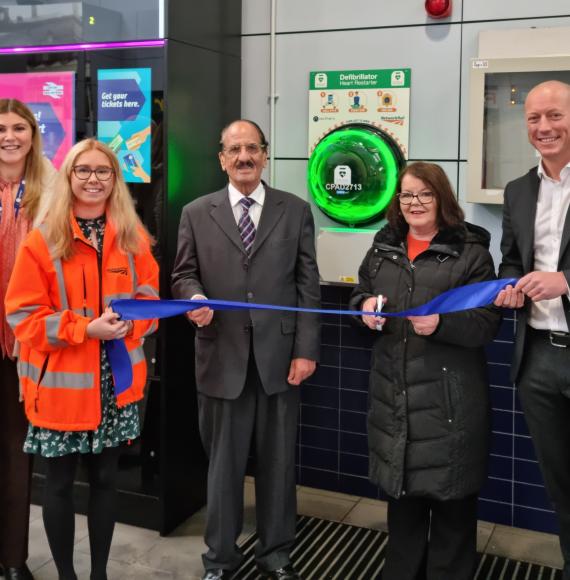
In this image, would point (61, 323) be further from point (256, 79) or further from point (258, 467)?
point (256, 79)

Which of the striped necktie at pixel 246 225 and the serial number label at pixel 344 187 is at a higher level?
the serial number label at pixel 344 187

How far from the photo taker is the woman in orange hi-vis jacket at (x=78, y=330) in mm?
2752

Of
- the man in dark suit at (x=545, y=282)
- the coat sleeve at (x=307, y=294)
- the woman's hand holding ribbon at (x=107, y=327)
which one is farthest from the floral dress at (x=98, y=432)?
the man in dark suit at (x=545, y=282)

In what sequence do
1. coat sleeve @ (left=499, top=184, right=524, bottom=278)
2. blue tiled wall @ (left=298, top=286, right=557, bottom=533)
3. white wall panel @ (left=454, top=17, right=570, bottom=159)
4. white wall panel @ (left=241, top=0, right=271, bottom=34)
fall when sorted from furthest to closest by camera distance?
white wall panel @ (left=241, top=0, right=271, bottom=34) < blue tiled wall @ (left=298, top=286, right=557, bottom=533) < white wall panel @ (left=454, top=17, right=570, bottom=159) < coat sleeve @ (left=499, top=184, right=524, bottom=278)

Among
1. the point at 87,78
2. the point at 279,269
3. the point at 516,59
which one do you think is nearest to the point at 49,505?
the point at 279,269

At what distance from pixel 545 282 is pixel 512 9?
1502 mm

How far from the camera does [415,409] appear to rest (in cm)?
283

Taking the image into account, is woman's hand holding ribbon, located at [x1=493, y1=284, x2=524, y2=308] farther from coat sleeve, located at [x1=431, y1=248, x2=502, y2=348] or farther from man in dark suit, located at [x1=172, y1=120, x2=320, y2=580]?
man in dark suit, located at [x1=172, y1=120, x2=320, y2=580]

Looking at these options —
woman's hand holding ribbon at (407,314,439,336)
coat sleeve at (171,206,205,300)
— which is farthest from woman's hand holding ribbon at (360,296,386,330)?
coat sleeve at (171,206,205,300)

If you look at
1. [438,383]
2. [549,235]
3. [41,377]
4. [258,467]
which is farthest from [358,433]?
[41,377]

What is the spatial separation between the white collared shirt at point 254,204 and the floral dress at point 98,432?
1.85 ft

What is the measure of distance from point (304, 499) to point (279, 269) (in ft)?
4.83

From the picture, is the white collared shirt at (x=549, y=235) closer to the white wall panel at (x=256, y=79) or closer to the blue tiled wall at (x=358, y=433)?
the blue tiled wall at (x=358, y=433)

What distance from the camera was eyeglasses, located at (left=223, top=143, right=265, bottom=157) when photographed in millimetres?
3131
